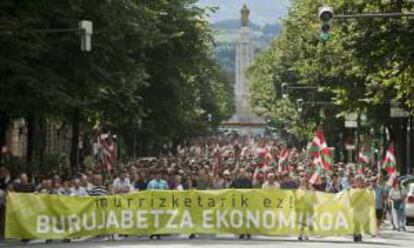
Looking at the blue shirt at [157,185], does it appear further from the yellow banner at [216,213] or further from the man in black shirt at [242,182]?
the man in black shirt at [242,182]

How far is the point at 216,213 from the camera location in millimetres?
27594

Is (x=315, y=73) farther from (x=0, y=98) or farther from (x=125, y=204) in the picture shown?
(x=125, y=204)

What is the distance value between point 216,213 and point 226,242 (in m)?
1.43

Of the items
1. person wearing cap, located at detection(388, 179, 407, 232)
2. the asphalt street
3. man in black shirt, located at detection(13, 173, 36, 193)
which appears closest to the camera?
the asphalt street

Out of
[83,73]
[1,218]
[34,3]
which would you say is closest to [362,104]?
[83,73]

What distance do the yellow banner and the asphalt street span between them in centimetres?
30

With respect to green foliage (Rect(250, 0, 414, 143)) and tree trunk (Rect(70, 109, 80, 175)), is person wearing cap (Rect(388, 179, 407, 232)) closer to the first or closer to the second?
green foliage (Rect(250, 0, 414, 143))

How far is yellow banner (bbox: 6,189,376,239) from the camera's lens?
27.1m

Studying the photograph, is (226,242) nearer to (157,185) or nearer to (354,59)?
(157,185)

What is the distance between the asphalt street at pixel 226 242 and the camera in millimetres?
25375

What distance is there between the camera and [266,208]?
90.3ft

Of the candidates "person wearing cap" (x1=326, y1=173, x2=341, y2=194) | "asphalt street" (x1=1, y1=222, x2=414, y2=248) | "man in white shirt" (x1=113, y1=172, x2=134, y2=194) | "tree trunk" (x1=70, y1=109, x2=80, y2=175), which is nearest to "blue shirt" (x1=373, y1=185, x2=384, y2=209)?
"asphalt street" (x1=1, y1=222, x2=414, y2=248)

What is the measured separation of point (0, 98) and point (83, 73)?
5.25m

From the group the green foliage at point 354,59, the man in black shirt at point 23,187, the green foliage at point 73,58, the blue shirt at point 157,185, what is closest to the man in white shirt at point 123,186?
the blue shirt at point 157,185
